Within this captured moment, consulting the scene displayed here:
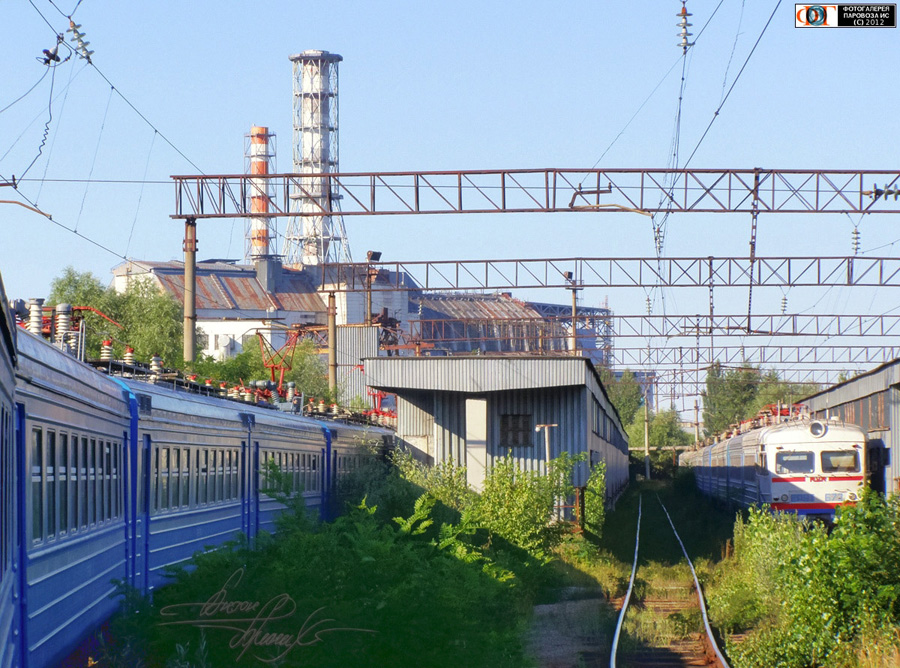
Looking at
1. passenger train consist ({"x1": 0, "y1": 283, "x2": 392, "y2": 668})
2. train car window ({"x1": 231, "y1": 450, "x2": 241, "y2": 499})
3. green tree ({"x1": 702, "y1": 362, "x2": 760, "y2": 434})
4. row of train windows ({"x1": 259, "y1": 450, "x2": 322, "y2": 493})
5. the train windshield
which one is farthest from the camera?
green tree ({"x1": 702, "y1": 362, "x2": 760, "y2": 434})

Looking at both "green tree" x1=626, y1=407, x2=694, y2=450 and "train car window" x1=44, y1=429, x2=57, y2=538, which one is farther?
"green tree" x1=626, y1=407, x2=694, y2=450

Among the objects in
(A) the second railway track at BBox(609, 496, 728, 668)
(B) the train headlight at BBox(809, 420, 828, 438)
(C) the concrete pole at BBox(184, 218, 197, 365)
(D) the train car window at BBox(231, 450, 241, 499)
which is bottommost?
(A) the second railway track at BBox(609, 496, 728, 668)

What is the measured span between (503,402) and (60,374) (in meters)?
19.1

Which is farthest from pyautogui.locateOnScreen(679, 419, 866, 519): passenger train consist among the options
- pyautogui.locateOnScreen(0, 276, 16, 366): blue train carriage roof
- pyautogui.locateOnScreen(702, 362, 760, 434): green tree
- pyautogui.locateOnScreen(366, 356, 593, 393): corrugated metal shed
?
pyautogui.locateOnScreen(702, 362, 760, 434): green tree

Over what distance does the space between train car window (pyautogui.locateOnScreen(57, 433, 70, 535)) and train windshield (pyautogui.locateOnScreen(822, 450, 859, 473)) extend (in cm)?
2168

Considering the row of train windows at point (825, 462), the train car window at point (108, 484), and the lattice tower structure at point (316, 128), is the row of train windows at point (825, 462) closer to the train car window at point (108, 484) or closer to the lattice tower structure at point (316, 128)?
the train car window at point (108, 484)

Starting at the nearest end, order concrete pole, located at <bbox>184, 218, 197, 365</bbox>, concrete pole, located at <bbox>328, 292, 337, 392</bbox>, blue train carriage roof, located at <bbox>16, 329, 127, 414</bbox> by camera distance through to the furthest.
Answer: blue train carriage roof, located at <bbox>16, 329, 127, 414</bbox> → concrete pole, located at <bbox>184, 218, 197, 365</bbox> → concrete pole, located at <bbox>328, 292, 337, 392</bbox>

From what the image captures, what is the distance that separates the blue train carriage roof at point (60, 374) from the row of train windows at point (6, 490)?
1.98ft

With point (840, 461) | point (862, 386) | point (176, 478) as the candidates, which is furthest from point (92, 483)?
point (862, 386)

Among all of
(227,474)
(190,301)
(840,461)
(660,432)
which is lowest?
(660,432)

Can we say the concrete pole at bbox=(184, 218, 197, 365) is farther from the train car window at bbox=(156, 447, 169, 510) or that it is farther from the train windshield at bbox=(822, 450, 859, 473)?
the train windshield at bbox=(822, 450, 859, 473)

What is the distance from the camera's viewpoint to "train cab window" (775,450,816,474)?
27.6 metres

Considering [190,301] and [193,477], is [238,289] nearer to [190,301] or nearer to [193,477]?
[190,301]
